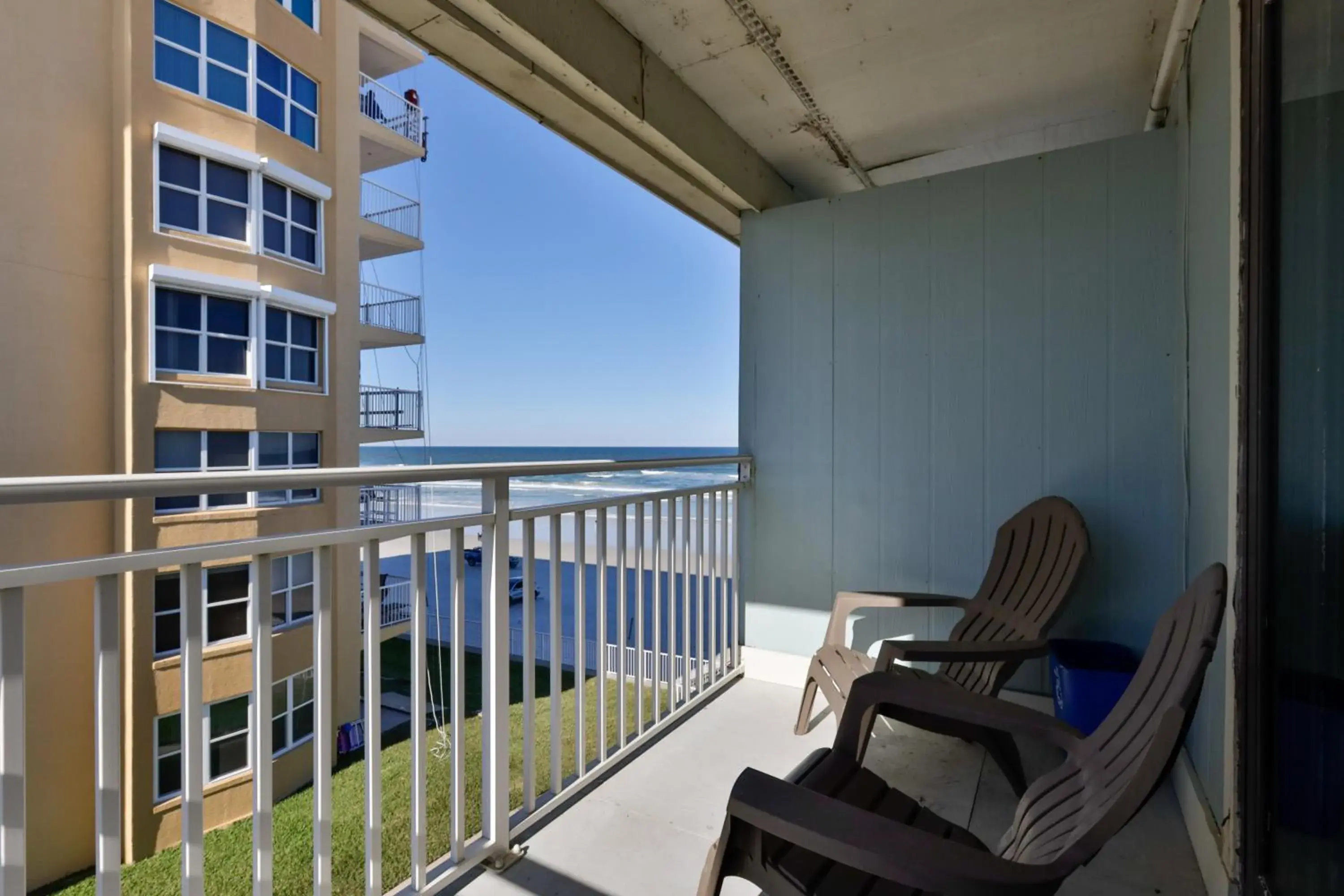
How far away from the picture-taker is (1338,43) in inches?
37.5

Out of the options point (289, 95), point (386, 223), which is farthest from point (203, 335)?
point (386, 223)

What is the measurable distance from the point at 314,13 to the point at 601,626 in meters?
13.2

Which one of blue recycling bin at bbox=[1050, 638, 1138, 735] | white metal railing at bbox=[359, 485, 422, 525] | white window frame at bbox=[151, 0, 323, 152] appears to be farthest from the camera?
white metal railing at bbox=[359, 485, 422, 525]

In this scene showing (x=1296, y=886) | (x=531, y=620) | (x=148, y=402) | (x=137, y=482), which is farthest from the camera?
(x=148, y=402)

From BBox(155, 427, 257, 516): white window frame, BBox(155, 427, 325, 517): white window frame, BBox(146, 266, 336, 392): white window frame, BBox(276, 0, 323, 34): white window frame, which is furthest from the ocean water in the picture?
BBox(276, 0, 323, 34): white window frame

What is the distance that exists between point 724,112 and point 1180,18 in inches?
64.3

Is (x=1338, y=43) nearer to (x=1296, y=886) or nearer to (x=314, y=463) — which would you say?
(x=1296, y=886)

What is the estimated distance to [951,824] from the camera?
1.29 meters

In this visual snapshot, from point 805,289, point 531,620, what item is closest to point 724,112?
point 805,289

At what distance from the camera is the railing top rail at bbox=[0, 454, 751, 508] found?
2.58ft

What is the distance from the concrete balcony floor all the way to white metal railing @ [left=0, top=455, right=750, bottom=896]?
11 centimetres

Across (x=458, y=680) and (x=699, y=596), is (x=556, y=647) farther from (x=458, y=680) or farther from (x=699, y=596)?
(x=699, y=596)

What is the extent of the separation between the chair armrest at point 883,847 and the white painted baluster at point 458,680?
86 centimetres

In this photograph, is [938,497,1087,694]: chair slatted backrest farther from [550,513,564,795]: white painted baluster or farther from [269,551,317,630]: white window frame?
[269,551,317,630]: white window frame
